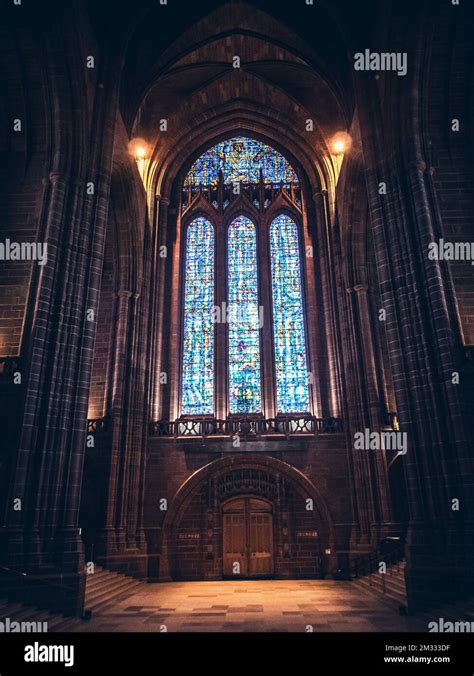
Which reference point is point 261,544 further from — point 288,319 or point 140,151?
point 140,151

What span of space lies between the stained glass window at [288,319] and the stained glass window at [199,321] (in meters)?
2.48

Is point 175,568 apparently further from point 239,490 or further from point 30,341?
point 30,341

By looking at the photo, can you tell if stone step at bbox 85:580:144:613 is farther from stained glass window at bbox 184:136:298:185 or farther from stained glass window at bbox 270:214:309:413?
stained glass window at bbox 184:136:298:185

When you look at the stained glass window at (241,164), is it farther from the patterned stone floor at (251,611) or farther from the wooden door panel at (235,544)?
the patterned stone floor at (251,611)

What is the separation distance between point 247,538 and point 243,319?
25.3 ft

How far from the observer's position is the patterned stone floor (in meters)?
7.44

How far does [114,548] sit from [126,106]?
13.5 meters

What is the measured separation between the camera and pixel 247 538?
14516 mm

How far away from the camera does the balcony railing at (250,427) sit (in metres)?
15.2

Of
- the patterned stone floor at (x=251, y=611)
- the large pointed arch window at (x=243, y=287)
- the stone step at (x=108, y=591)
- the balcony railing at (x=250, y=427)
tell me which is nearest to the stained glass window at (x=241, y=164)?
the large pointed arch window at (x=243, y=287)

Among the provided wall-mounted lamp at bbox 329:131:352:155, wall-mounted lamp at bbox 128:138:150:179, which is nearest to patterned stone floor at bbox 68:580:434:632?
wall-mounted lamp at bbox 128:138:150:179

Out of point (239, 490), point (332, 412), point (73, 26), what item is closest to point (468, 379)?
point (332, 412)

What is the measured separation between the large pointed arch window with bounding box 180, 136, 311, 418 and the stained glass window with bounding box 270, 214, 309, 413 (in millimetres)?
37
